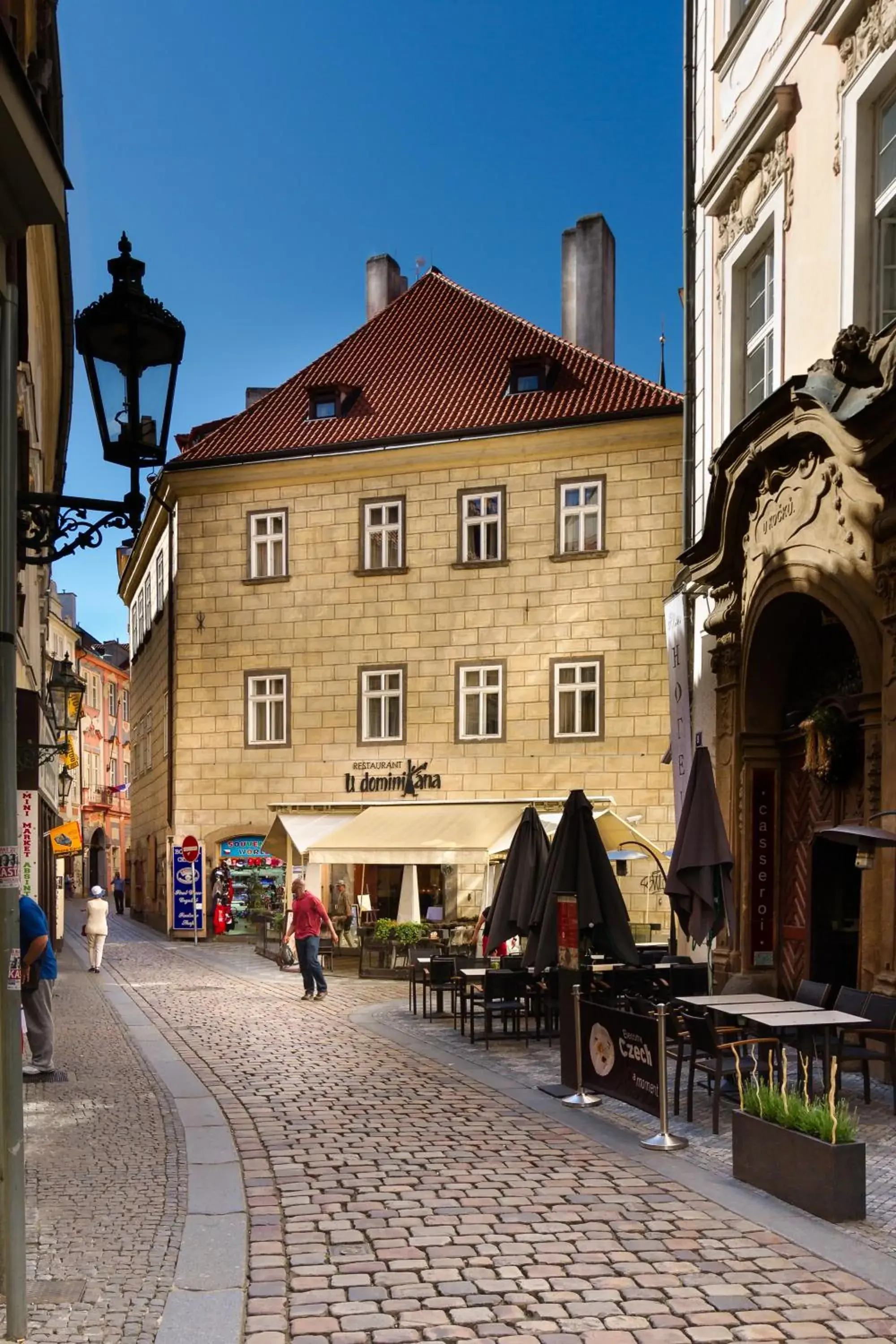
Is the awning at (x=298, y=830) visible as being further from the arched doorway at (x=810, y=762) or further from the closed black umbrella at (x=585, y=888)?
the closed black umbrella at (x=585, y=888)

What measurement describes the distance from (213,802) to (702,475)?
705 inches

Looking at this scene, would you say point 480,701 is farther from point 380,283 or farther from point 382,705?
point 380,283

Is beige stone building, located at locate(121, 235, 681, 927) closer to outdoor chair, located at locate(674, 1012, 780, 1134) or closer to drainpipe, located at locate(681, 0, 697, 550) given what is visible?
drainpipe, located at locate(681, 0, 697, 550)

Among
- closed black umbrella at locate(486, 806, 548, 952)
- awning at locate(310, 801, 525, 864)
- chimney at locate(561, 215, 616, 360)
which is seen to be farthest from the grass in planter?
chimney at locate(561, 215, 616, 360)

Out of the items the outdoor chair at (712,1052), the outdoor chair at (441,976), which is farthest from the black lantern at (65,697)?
the outdoor chair at (712,1052)

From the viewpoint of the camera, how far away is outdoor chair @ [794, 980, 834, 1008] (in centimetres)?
1192

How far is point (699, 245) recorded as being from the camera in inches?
756

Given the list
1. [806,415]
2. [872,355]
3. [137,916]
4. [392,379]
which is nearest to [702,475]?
[806,415]

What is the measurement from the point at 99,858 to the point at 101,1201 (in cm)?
8246

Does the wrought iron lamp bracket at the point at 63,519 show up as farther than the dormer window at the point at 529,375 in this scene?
No

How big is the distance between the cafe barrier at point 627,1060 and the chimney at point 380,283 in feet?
106

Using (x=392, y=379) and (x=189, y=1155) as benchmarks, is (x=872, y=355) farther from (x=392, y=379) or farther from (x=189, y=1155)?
(x=392, y=379)

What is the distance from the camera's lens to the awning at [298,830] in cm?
2964

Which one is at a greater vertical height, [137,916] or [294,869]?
[294,869]
